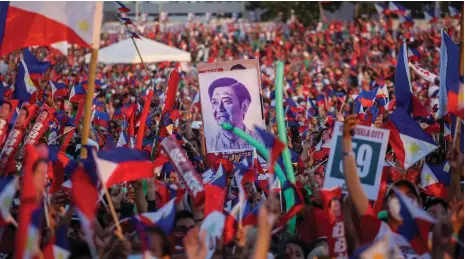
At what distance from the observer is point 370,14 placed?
47344 millimetres

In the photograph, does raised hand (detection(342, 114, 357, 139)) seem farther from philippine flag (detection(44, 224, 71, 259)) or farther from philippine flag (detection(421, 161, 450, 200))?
philippine flag (detection(44, 224, 71, 259))

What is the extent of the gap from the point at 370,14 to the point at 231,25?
10958 mm

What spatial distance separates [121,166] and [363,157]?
1.38 meters

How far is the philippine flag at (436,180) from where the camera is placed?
5.93 meters

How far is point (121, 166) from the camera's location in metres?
5.16

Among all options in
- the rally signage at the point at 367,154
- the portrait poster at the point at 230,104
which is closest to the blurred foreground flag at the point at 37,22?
the rally signage at the point at 367,154

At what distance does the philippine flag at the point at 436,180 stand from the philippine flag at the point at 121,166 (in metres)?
1.81

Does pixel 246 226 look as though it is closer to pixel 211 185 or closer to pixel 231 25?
pixel 211 185

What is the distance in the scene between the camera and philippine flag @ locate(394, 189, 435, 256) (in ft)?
15.5

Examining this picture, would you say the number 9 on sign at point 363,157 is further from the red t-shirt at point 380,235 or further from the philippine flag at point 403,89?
the philippine flag at point 403,89

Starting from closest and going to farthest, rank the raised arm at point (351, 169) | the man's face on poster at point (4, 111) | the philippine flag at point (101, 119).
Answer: the raised arm at point (351, 169)
the man's face on poster at point (4, 111)
the philippine flag at point (101, 119)

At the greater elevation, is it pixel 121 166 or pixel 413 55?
pixel 413 55

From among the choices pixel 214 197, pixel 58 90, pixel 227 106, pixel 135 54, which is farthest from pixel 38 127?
pixel 135 54

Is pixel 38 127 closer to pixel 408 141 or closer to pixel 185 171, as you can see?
pixel 185 171
